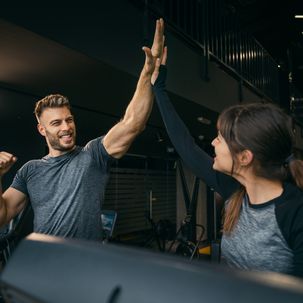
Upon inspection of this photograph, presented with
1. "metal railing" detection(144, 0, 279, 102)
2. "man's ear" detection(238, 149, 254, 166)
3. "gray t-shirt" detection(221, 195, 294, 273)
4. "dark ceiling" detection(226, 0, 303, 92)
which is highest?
"dark ceiling" detection(226, 0, 303, 92)

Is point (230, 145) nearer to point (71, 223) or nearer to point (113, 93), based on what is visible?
point (71, 223)

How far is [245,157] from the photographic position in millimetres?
1039

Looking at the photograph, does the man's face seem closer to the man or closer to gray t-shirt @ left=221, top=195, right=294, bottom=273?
the man

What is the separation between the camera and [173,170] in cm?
686

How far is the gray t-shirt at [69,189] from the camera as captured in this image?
5.06 feet

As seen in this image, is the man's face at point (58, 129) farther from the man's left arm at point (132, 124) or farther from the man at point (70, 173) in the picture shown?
the man's left arm at point (132, 124)

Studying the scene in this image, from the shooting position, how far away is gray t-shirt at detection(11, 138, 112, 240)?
5.06 ft

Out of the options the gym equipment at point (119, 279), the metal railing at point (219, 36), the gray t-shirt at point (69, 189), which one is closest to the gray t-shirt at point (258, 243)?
the gym equipment at point (119, 279)

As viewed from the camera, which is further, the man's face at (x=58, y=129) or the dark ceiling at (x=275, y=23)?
the dark ceiling at (x=275, y=23)

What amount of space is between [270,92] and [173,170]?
240 cm

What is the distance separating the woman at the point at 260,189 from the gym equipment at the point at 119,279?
24.3 inches

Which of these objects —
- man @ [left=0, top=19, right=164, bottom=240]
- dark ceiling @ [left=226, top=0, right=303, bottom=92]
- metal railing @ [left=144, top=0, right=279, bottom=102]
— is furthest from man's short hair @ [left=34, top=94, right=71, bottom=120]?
dark ceiling @ [left=226, top=0, right=303, bottom=92]

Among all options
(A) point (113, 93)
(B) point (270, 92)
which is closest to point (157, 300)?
(A) point (113, 93)

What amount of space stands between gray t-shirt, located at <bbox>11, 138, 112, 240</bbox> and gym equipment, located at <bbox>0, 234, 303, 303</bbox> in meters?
1.08
